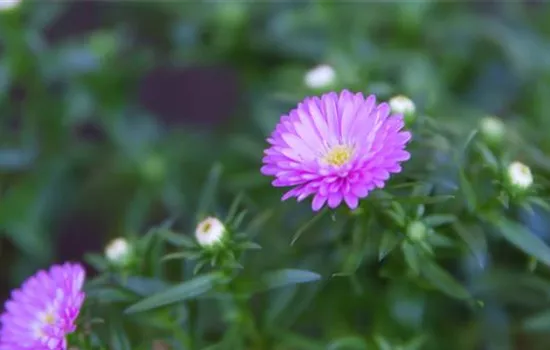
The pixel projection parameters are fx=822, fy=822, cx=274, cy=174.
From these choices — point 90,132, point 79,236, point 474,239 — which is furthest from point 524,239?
point 90,132

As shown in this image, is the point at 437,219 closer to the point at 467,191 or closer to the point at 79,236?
the point at 467,191

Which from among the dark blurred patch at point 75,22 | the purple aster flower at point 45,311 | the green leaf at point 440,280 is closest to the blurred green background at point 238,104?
the dark blurred patch at point 75,22

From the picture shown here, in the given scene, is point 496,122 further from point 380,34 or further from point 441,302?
point 380,34

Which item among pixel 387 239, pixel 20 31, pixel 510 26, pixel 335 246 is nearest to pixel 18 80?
pixel 20 31

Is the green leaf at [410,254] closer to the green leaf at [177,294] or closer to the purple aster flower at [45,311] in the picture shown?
the green leaf at [177,294]

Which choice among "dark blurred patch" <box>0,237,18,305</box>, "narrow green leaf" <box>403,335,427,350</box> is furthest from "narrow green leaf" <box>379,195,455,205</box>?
"dark blurred patch" <box>0,237,18,305</box>

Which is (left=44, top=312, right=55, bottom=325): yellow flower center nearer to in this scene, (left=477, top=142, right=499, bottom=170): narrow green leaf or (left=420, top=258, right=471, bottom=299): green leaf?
(left=420, top=258, right=471, bottom=299): green leaf
